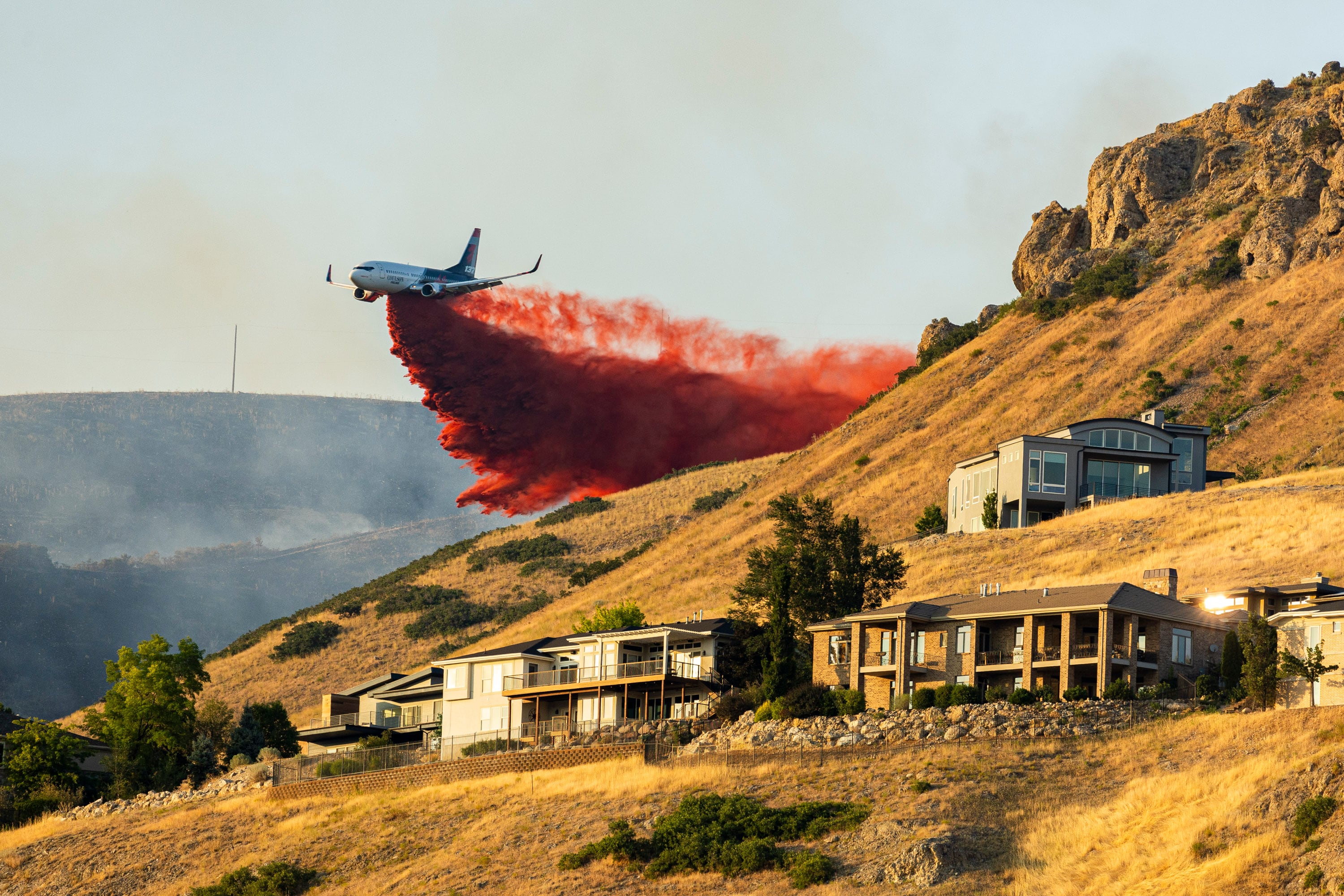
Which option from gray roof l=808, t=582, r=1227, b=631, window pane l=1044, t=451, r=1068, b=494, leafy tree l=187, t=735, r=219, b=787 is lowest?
leafy tree l=187, t=735, r=219, b=787

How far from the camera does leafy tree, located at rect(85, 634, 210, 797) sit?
6881cm

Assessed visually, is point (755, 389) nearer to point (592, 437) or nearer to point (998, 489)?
point (592, 437)

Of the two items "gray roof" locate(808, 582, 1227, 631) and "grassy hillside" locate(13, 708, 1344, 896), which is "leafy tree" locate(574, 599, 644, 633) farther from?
"grassy hillside" locate(13, 708, 1344, 896)

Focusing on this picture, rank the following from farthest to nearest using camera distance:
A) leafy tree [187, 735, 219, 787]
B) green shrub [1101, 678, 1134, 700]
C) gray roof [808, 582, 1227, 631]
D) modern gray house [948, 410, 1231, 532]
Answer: modern gray house [948, 410, 1231, 532], leafy tree [187, 735, 219, 787], gray roof [808, 582, 1227, 631], green shrub [1101, 678, 1134, 700]

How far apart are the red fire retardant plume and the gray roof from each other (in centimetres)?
6856

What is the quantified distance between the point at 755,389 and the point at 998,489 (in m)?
81.7

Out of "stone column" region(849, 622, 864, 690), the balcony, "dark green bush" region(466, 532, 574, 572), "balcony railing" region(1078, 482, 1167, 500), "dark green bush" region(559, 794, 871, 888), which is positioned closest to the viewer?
"dark green bush" region(559, 794, 871, 888)

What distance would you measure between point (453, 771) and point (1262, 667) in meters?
28.2

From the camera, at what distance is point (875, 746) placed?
51094 mm

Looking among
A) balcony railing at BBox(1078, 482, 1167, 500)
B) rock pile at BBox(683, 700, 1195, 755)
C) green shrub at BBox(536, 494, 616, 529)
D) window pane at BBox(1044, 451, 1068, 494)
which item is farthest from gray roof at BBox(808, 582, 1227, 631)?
green shrub at BBox(536, 494, 616, 529)

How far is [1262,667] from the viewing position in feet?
163

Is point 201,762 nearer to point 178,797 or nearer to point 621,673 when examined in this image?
point 178,797

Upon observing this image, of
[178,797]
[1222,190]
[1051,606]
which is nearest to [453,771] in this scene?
[178,797]

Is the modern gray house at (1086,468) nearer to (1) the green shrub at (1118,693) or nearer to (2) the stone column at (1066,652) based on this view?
(2) the stone column at (1066,652)
